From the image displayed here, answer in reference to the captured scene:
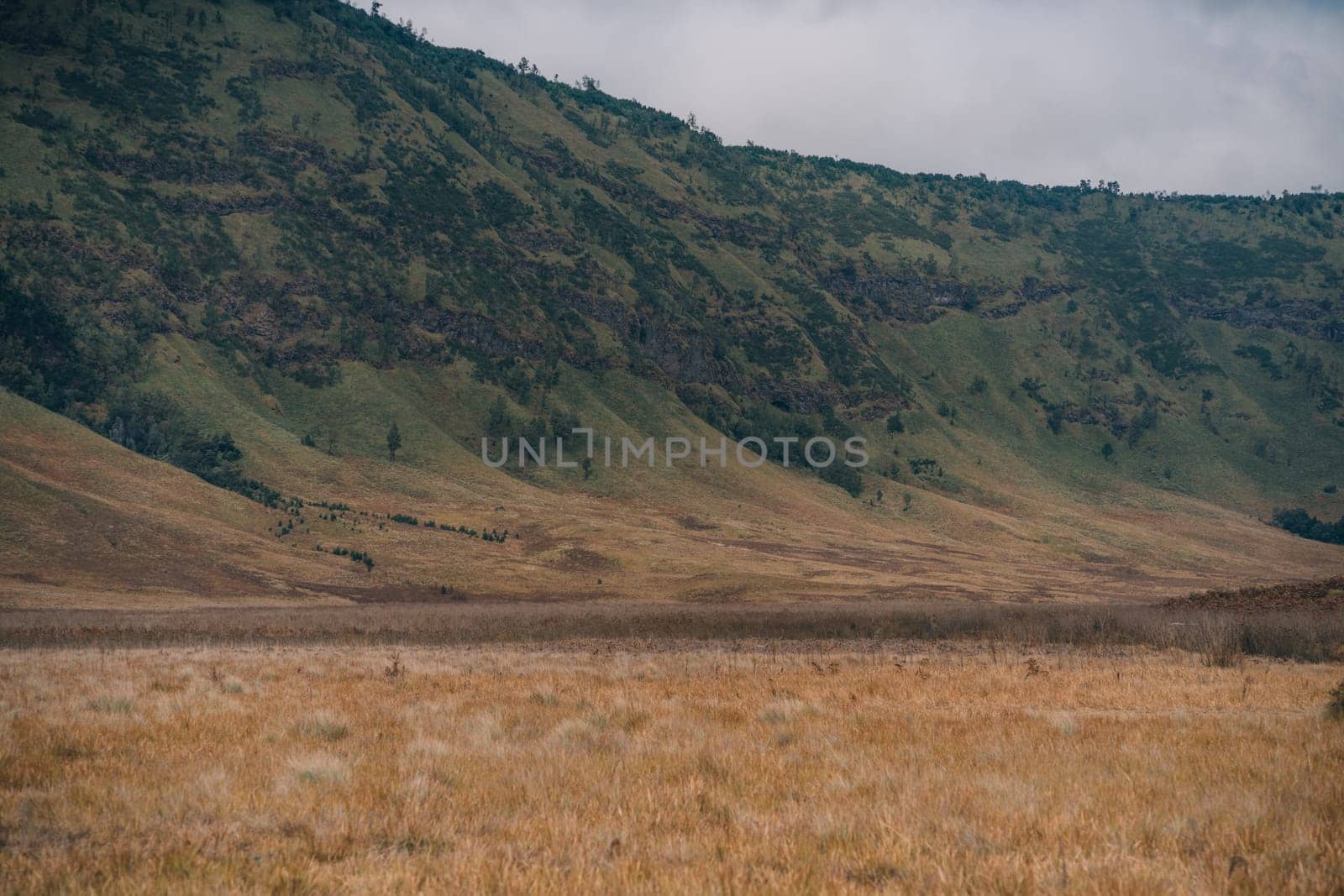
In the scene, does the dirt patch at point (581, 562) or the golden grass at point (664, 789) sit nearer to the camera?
the golden grass at point (664, 789)

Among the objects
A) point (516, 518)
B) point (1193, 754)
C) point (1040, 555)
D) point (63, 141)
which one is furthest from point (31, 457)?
point (1040, 555)

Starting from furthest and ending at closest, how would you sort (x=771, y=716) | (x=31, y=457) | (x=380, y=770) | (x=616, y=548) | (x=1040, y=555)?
(x=1040, y=555), (x=616, y=548), (x=31, y=457), (x=771, y=716), (x=380, y=770)

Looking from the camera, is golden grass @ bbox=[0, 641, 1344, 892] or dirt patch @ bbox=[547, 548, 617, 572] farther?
dirt patch @ bbox=[547, 548, 617, 572]

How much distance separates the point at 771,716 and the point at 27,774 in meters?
10.4

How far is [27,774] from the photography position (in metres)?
10.4

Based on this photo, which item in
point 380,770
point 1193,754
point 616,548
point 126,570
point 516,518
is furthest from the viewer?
point 516,518

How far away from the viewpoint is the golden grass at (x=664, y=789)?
23.9ft

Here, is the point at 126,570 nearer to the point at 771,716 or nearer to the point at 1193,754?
the point at 771,716

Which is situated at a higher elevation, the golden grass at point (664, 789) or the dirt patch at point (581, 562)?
the golden grass at point (664, 789)

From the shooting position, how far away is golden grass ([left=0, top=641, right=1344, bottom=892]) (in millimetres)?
7285

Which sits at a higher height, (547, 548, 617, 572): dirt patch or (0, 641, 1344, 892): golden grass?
(0, 641, 1344, 892): golden grass

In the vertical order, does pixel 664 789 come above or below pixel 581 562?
above

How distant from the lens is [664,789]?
10117mm

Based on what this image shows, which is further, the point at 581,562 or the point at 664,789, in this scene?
the point at 581,562
